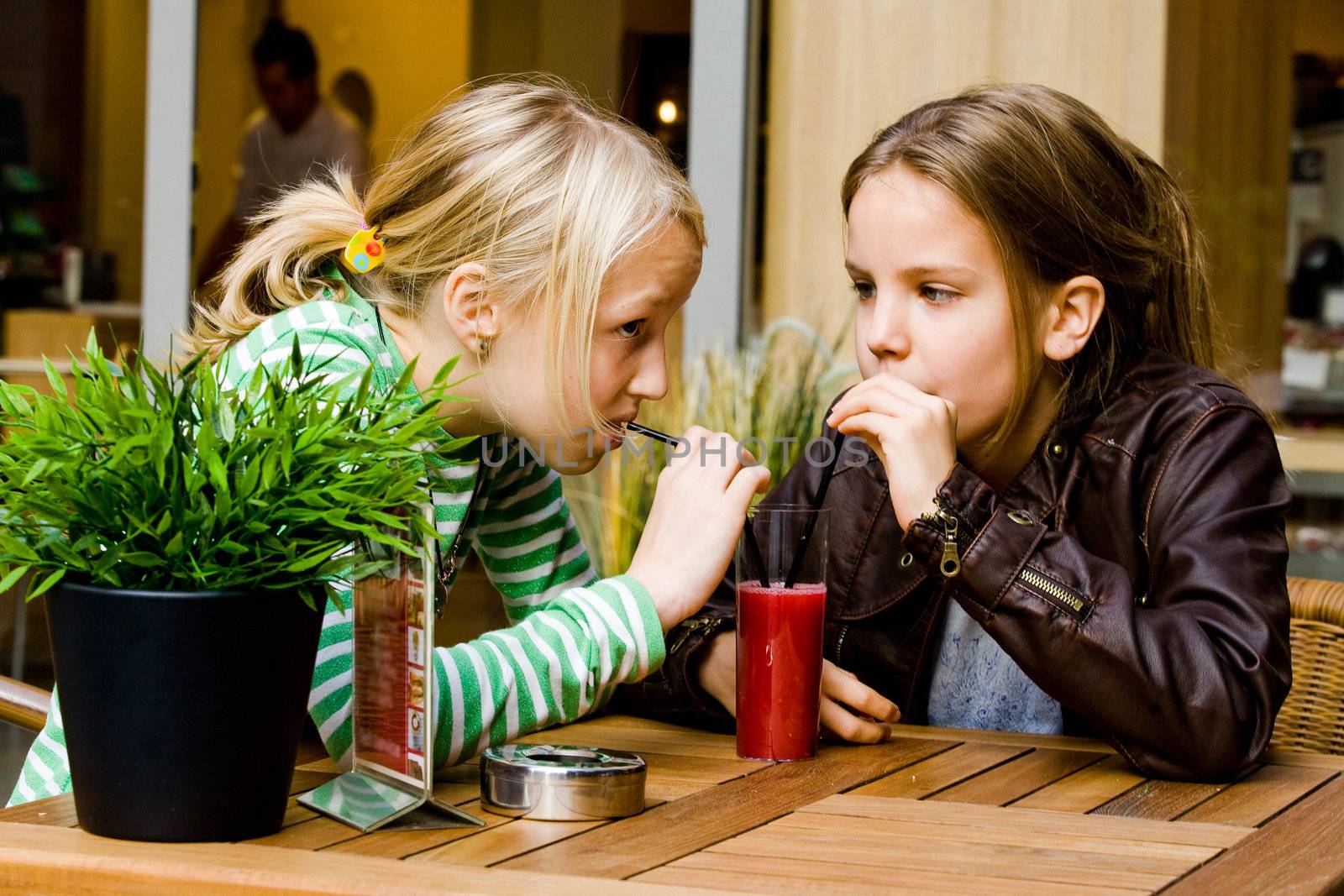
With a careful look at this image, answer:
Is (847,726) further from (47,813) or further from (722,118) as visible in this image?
(722,118)

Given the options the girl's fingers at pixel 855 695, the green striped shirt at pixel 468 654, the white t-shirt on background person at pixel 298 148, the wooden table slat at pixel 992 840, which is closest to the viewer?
the wooden table slat at pixel 992 840

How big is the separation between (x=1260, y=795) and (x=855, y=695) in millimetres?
360

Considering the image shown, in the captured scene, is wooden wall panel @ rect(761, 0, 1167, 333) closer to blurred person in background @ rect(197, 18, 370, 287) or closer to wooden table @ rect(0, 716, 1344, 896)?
blurred person in background @ rect(197, 18, 370, 287)

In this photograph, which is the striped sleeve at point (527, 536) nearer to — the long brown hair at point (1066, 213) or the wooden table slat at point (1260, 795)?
the long brown hair at point (1066, 213)

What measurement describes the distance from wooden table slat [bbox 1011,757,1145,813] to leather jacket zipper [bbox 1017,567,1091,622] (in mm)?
135

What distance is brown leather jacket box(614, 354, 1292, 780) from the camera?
4.36 ft

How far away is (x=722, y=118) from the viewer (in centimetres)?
392

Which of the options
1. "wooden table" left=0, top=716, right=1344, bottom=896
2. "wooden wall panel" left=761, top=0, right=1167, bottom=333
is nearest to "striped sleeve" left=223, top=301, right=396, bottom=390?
"wooden table" left=0, top=716, right=1344, bottom=896

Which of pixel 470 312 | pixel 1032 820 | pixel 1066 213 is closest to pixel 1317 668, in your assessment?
pixel 1066 213

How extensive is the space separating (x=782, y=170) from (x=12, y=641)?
244 cm

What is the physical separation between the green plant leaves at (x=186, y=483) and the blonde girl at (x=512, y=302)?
375mm

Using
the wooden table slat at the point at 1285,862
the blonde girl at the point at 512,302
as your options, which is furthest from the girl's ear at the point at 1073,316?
the wooden table slat at the point at 1285,862

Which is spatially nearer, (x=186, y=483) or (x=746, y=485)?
Result: (x=186, y=483)

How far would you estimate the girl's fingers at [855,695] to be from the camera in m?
1.43
